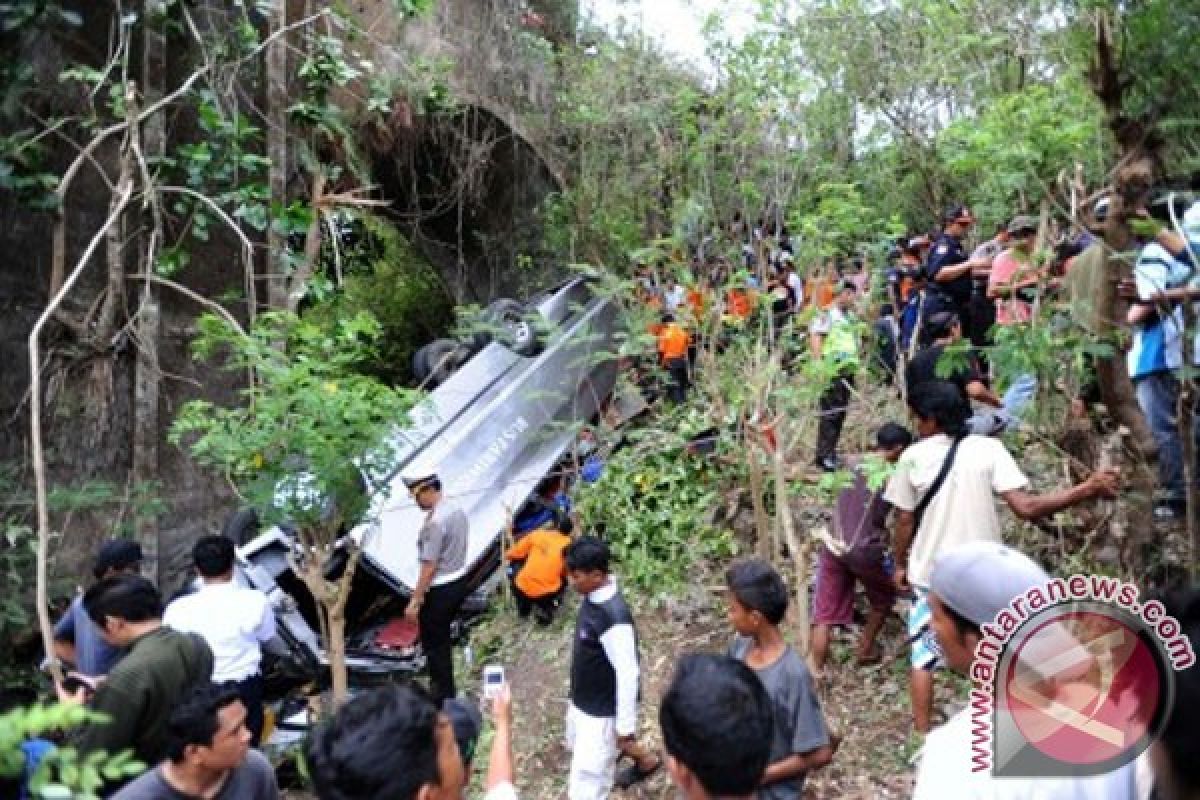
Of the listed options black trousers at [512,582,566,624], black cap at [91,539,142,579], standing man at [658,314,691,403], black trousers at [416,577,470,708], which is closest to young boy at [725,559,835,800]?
black cap at [91,539,142,579]

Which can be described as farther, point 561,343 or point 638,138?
point 638,138

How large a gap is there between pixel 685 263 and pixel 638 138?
105 inches

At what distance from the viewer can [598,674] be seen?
415cm

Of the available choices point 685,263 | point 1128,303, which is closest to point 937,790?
point 1128,303

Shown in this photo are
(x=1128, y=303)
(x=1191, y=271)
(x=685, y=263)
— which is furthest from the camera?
(x=685, y=263)

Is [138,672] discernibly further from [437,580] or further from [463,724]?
[437,580]

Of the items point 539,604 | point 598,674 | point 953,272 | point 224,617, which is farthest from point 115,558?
point 953,272

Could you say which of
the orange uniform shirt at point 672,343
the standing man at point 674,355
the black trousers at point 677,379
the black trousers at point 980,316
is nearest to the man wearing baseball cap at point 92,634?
the standing man at point 674,355

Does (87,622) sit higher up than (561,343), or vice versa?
(561,343)

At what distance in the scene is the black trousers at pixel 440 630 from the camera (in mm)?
6113

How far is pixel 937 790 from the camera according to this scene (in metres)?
1.93

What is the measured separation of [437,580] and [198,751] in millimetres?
3471

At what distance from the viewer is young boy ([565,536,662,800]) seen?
4031mm

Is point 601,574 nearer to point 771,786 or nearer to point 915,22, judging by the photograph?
point 771,786
